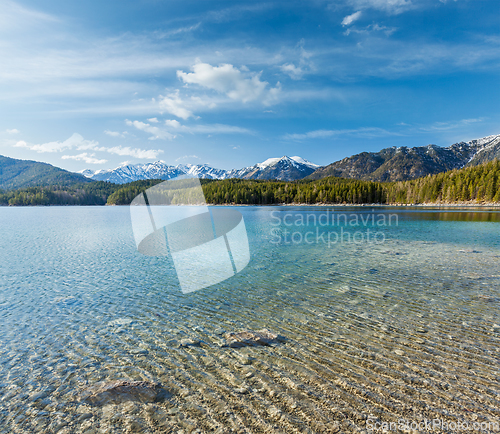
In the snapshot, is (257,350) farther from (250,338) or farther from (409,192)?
(409,192)

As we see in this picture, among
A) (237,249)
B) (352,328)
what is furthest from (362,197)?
(352,328)

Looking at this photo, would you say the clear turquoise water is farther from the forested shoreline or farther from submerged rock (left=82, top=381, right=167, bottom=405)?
the forested shoreline

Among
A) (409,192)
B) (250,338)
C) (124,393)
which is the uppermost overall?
(409,192)

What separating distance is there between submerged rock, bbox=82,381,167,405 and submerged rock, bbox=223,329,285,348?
260cm

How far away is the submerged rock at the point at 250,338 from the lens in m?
8.33

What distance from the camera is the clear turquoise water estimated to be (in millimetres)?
5348

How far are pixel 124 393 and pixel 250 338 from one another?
4.02 meters

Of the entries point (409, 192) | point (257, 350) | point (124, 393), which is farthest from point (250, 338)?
point (409, 192)

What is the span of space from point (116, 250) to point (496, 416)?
2777cm

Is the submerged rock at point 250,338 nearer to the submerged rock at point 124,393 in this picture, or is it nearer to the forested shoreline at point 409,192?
the submerged rock at point 124,393

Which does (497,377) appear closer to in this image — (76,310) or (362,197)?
(76,310)

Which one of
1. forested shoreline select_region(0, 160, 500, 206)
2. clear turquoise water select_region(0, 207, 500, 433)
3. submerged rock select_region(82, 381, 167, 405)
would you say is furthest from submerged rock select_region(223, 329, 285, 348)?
forested shoreline select_region(0, 160, 500, 206)

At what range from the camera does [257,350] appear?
792 centimetres

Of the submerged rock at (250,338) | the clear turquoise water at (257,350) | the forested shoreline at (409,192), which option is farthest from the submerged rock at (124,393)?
the forested shoreline at (409,192)
